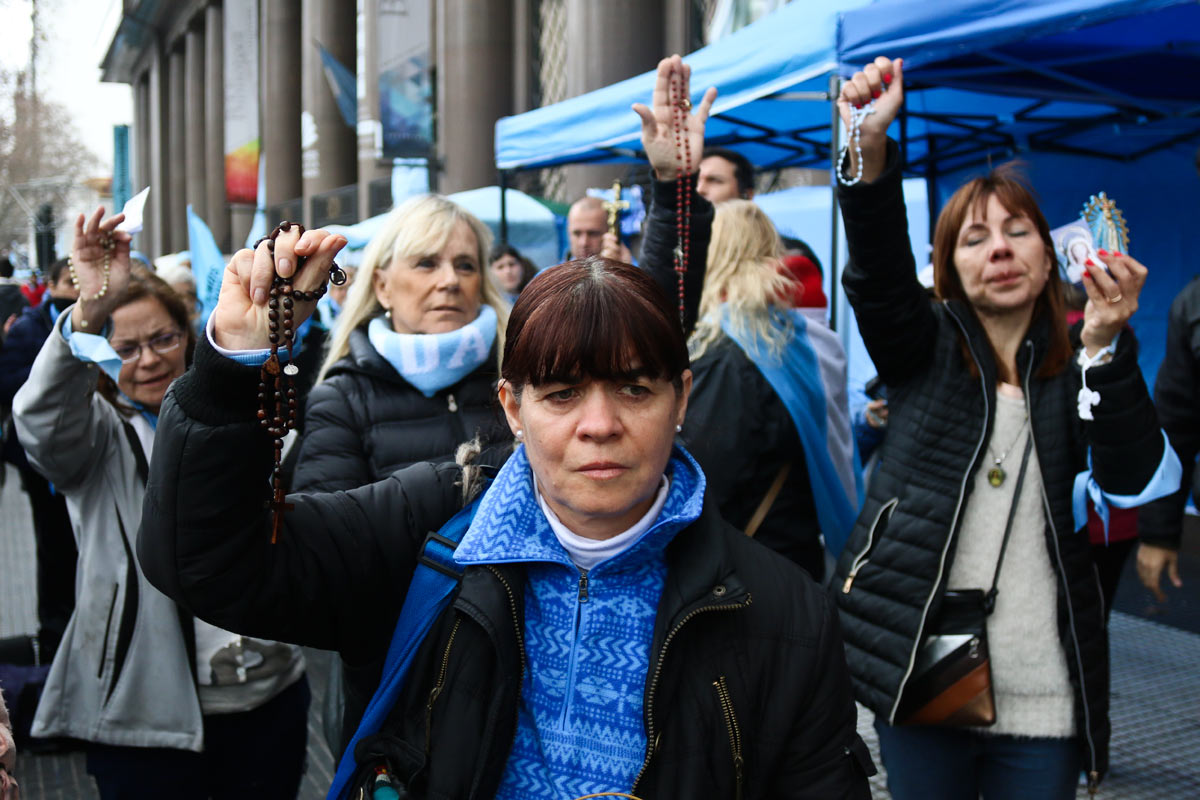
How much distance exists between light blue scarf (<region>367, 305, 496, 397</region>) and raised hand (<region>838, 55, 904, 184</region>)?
1081 mm

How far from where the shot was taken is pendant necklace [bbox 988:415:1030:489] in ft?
8.52

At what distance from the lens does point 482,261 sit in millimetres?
3189

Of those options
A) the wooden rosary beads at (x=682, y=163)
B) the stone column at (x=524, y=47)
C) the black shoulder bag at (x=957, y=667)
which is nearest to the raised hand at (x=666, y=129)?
the wooden rosary beads at (x=682, y=163)

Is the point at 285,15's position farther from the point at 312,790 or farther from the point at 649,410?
the point at 649,410

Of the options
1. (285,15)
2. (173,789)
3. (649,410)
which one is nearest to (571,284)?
(649,410)

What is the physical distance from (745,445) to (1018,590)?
903 millimetres

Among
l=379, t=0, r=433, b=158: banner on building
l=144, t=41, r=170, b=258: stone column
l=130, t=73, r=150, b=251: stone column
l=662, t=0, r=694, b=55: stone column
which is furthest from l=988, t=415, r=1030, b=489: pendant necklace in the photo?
l=130, t=73, r=150, b=251: stone column

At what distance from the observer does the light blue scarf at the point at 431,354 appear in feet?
9.22

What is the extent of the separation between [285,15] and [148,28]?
23391mm

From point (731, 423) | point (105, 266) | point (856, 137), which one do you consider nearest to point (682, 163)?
point (856, 137)

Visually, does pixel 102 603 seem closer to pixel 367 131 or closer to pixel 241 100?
pixel 367 131

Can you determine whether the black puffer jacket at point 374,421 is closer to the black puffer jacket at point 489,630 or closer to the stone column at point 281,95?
the black puffer jacket at point 489,630

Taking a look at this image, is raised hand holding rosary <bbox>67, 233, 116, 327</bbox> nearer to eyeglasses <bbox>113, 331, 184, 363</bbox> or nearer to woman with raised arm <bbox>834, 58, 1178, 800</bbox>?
eyeglasses <bbox>113, 331, 184, 363</bbox>

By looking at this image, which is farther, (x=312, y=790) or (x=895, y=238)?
(x=312, y=790)
